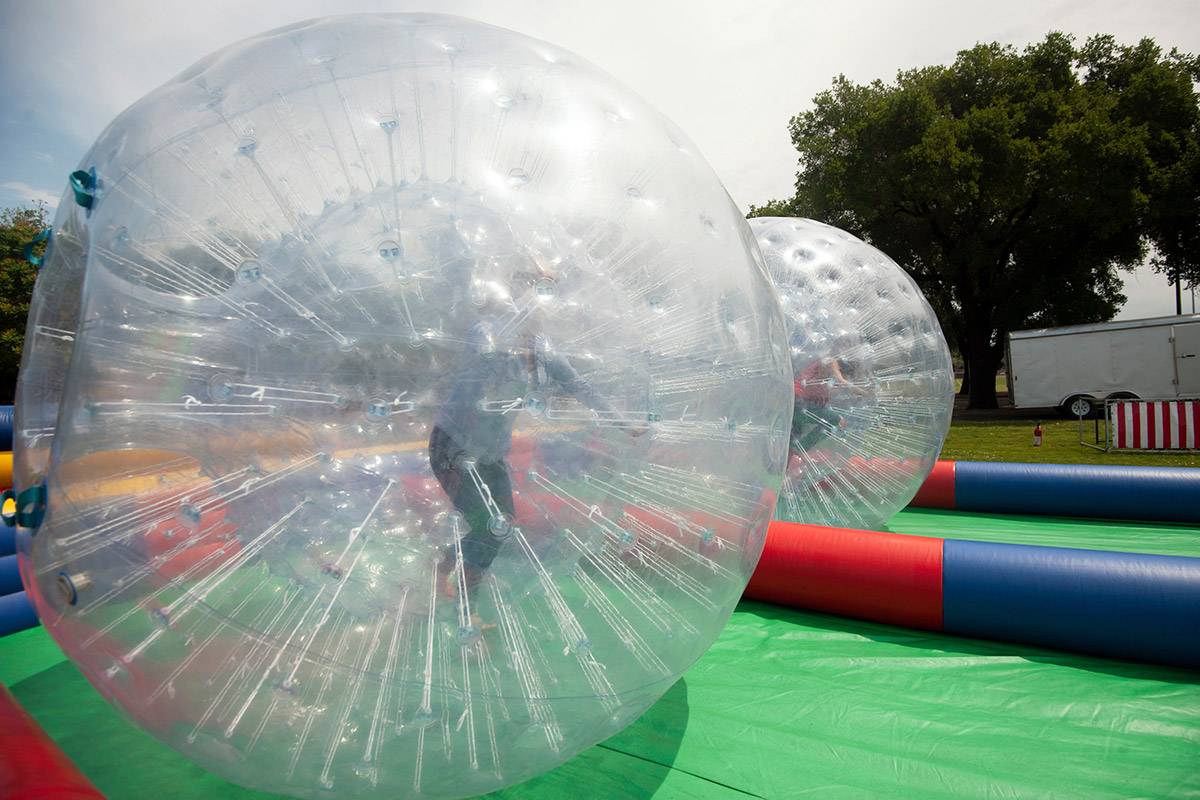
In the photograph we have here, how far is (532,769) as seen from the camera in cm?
166

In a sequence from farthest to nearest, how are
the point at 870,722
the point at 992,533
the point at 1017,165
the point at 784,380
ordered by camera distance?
1. the point at 1017,165
2. the point at 992,533
3. the point at 870,722
4. the point at 784,380

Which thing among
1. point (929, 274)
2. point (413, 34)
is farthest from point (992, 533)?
point (929, 274)

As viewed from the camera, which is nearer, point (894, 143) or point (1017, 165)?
point (1017, 165)

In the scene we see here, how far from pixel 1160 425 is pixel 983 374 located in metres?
12.2

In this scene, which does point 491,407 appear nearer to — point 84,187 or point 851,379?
point 84,187

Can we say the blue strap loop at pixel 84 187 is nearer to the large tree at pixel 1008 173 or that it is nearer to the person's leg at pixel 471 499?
the person's leg at pixel 471 499

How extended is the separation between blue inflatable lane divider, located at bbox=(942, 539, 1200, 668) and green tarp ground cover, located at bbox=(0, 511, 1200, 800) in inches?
3.7

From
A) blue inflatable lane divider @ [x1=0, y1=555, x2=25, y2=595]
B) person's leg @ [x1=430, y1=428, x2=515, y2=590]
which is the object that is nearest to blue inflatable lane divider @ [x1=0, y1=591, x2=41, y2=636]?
blue inflatable lane divider @ [x1=0, y1=555, x2=25, y2=595]

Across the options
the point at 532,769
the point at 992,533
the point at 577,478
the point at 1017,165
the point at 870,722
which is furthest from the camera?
the point at 1017,165

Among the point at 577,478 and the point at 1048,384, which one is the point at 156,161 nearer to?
the point at 577,478

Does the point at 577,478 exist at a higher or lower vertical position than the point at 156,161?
lower

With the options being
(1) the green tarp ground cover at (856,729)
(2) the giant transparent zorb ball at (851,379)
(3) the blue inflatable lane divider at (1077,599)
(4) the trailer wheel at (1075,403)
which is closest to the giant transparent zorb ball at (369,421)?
(1) the green tarp ground cover at (856,729)

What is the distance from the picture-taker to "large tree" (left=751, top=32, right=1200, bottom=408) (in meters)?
→ 15.8

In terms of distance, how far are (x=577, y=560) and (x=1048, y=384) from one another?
19318 millimetres
